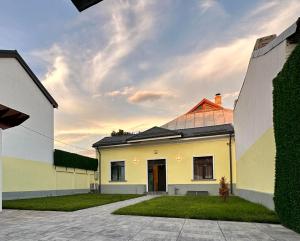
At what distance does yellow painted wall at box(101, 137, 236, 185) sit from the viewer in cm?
1767

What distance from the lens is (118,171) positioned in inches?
830

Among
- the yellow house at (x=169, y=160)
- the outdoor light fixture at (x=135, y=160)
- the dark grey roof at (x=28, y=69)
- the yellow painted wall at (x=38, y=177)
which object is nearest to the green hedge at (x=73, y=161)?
the yellow painted wall at (x=38, y=177)

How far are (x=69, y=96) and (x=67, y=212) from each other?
8790 millimetres

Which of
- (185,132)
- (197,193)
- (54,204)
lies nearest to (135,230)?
(54,204)

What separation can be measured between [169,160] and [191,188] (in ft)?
7.67

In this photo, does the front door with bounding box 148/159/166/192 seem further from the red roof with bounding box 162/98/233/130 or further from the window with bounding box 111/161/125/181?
the red roof with bounding box 162/98/233/130

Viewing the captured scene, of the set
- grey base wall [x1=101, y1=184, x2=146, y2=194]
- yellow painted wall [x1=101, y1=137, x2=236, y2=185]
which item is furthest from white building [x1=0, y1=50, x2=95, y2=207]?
yellow painted wall [x1=101, y1=137, x2=236, y2=185]

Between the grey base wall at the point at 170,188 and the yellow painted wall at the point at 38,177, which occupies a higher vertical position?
the yellow painted wall at the point at 38,177

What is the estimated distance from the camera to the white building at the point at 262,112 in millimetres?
7424

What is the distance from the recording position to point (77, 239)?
5473 millimetres

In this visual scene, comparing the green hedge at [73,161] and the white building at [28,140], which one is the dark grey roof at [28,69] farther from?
the green hedge at [73,161]

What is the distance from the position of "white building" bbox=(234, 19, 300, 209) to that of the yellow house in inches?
186

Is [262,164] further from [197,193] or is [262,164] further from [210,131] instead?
[197,193]

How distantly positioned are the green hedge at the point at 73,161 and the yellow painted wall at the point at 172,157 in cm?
84
